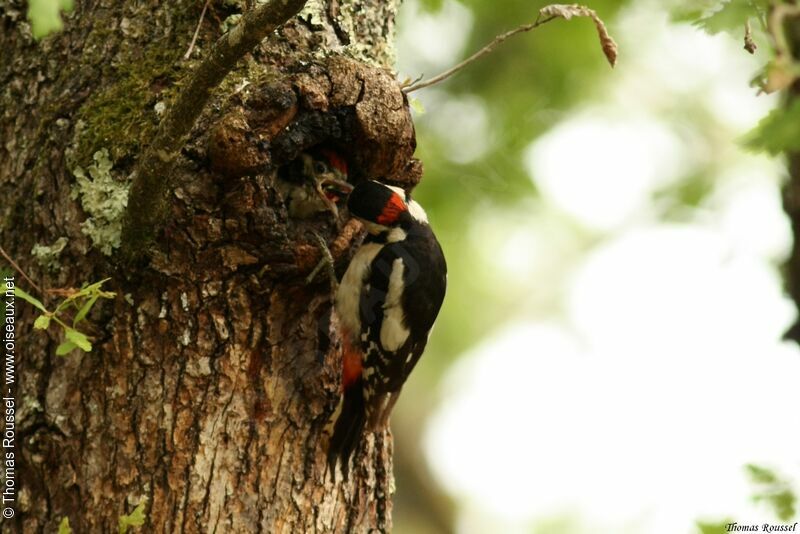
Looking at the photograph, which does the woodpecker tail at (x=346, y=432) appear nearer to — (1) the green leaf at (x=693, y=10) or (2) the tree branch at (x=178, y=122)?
(2) the tree branch at (x=178, y=122)

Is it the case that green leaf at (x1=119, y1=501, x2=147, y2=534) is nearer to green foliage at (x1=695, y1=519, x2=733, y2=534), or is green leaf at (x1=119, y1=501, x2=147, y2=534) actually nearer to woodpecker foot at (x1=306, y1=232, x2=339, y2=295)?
woodpecker foot at (x1=306, y1=232, x2=339, y2=295)

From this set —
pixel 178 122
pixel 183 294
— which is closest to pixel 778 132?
pixel 178 122

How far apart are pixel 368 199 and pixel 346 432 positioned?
0.85 meters

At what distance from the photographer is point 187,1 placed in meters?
2.92

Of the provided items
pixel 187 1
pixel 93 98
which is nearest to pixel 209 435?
pixel 93 98

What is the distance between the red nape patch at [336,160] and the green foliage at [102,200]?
83 centimetres

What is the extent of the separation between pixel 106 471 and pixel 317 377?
0.65m

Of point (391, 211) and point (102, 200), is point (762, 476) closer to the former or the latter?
point (391, 211)

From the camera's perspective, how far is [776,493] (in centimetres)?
218

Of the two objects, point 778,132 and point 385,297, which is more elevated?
point 385,297

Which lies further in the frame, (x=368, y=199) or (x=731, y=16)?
(x=368, y=199)

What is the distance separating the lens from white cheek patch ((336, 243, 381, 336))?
3.25 metres

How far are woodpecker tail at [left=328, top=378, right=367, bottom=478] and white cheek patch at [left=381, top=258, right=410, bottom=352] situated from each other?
1.59 feet

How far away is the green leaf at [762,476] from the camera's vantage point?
220 cm
